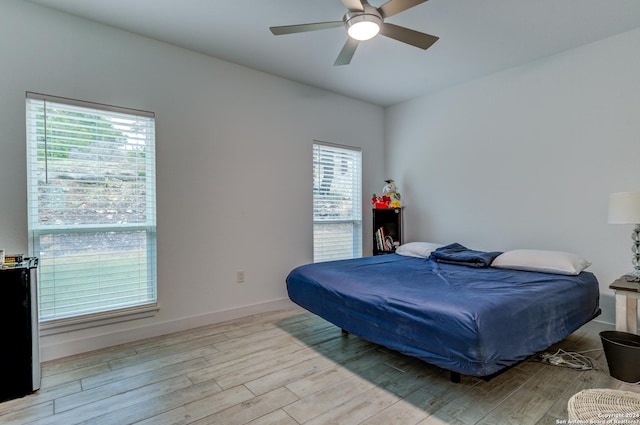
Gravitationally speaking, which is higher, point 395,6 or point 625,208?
point 395,6

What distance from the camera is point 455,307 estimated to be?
1771 millimetres

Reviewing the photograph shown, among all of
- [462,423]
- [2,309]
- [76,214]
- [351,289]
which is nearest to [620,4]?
[351,289]

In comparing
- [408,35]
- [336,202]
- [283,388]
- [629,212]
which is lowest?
[283,388]

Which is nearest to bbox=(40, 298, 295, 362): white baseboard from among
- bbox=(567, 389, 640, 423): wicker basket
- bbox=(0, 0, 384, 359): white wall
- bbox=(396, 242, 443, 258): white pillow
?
bbox=(0, 0, 384, 359): white wall

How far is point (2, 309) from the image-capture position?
1923 millimetres

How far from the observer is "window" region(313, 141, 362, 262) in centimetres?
418

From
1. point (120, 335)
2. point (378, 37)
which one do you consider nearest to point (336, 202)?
point (378, 37)

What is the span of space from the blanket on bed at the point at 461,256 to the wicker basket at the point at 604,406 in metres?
1.75

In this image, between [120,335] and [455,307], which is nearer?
[455,307]

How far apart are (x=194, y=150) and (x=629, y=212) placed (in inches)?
142

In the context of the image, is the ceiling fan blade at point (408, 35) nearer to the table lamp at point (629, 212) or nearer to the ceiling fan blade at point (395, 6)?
the ceiling fan blade at point (395, 6)

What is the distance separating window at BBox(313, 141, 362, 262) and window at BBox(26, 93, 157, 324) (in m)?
1.92

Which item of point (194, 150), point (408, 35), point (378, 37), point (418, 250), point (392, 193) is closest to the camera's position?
point (408, 35)

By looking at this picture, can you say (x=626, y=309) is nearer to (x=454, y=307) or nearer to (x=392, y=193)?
(x=454, y=307)
